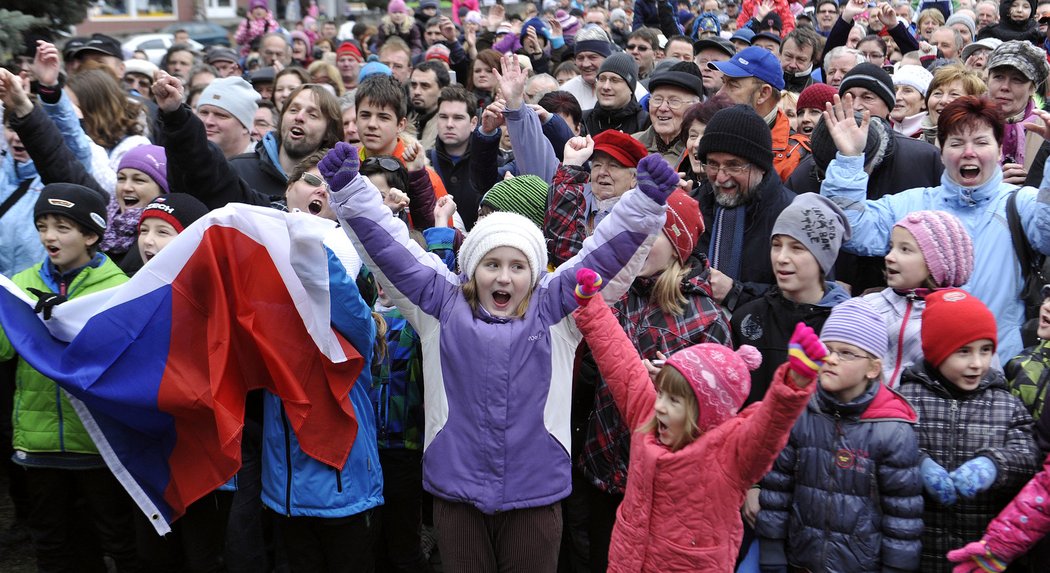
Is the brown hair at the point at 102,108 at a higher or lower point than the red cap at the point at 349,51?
lower

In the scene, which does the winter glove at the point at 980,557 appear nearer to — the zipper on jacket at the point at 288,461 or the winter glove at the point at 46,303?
the zipper on jacket at the point at 288,461

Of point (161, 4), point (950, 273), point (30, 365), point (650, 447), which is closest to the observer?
point (650, 447)

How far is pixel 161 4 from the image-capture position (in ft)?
123

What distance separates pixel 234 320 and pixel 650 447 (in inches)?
73.3

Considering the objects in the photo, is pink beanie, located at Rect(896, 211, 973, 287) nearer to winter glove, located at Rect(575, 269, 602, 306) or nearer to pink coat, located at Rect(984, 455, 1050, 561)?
pink coat, located at Rect(984, 455, 1050, 561)

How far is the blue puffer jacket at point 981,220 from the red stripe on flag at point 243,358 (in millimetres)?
2385

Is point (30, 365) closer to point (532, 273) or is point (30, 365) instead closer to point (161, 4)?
point (532, 273)

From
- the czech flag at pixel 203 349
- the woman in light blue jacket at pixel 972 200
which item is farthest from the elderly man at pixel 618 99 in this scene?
the czech flag at pixel 203 349

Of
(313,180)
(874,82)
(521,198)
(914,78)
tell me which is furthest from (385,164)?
(914,78)

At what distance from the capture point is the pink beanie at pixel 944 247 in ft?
13.9

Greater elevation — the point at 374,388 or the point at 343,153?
the point at 343,153

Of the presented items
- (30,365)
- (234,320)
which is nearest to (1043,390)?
(234,320)

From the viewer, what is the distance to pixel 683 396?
3.60 meters

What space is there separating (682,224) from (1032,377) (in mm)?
1510
